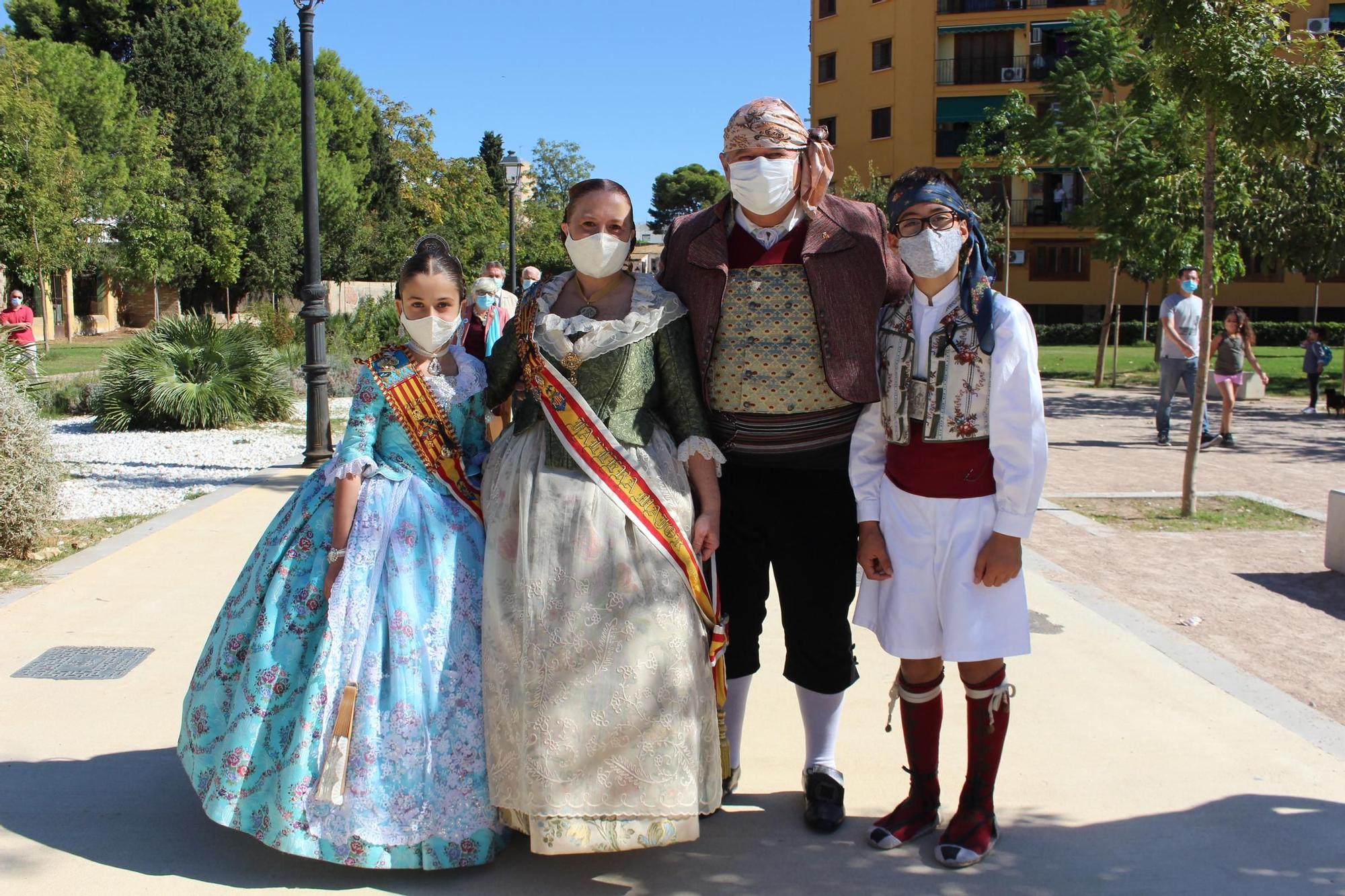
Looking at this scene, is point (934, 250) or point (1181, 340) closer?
point (934, 250)

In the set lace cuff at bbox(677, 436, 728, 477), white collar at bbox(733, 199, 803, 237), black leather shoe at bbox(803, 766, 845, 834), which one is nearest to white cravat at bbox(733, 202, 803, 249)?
white collar at bbox(733, 199, 803, 237)

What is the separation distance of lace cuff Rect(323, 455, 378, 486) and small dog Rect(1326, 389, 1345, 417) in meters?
15.6

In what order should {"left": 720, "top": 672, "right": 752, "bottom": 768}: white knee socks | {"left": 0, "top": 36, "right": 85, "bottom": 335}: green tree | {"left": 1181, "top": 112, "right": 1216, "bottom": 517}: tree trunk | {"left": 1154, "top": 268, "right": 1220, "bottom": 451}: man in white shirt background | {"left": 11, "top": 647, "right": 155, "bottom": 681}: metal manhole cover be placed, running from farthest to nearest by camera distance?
{"left": 0, "top": 36, "right": 85, "bottom": 335}: green tree
{"left": 1154, "top": 268, "right": 1220, "bottom": 451}: man in white shirt background
{"left": 1181, "top": 112, "right": 1216, "bottom": 517}: tree trunk
{"left": 11, "top": 647, "right": 155, "bottom": 681}: metal manhole cover
{"left": 720, "top": 672, "right": 752, "bottom": 768}: white knee socks

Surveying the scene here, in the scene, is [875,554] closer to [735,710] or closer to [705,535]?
[705,535]

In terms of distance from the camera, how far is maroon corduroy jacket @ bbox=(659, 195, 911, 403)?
9.89 ft

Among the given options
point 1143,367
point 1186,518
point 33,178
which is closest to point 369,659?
point 1186,518

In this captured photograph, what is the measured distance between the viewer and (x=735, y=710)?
11.2ft

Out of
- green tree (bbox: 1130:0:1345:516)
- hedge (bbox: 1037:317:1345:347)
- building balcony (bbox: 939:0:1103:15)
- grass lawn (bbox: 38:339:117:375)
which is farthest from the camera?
building balcony (bbox: 939:0:1103:15)

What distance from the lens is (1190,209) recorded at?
15.9 m

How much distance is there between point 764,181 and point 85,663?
3.47 m

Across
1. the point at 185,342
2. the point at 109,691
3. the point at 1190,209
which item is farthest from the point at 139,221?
the point at 109,691

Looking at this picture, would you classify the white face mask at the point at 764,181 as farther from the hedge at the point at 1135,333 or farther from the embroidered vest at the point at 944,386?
the hedge at the point at 1135,333

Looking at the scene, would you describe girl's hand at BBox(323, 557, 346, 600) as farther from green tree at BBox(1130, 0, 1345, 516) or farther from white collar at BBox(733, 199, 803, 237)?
green tree at BBox(1130, 0, 1345, 516)

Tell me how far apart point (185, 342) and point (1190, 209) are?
45.7ft
